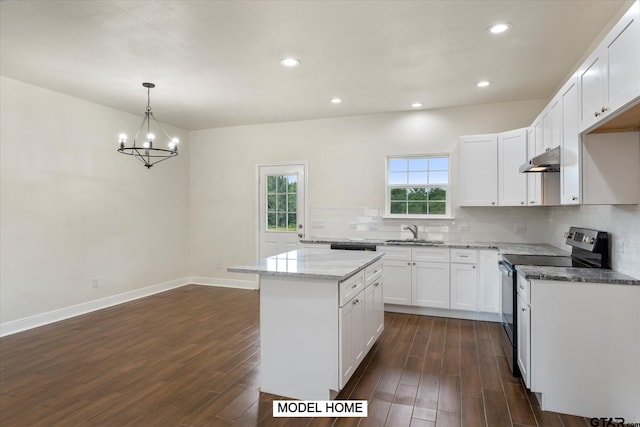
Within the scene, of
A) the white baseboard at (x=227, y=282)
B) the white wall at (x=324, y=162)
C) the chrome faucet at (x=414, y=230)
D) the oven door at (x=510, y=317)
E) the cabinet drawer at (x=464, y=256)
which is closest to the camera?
the oven door at (x=510, y=317)

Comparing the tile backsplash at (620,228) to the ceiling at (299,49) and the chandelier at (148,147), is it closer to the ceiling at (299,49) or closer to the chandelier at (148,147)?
the ceiling at (299,49)

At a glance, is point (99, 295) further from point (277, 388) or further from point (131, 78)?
point (277, 388)

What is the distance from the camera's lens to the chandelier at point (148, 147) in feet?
12.6

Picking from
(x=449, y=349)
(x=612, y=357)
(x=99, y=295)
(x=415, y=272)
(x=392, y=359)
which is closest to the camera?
(x=612, y=357)

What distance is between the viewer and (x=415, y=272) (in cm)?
446

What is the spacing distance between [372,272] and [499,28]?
222 centimetres

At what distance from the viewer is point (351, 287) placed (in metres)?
2.60

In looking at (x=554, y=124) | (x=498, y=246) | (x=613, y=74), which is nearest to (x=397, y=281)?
(x=498, y=246)

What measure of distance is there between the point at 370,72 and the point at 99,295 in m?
4.52

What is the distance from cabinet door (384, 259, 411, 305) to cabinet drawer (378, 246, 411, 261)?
4cm

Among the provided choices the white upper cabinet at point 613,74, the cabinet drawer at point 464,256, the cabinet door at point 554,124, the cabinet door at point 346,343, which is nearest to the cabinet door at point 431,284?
the cabinet drawer at point 464,256

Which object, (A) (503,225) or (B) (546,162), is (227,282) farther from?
(B) (546,162)

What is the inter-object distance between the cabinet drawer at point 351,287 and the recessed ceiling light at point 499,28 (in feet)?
7.11

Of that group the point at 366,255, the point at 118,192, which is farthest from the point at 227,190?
the point at 366,255
